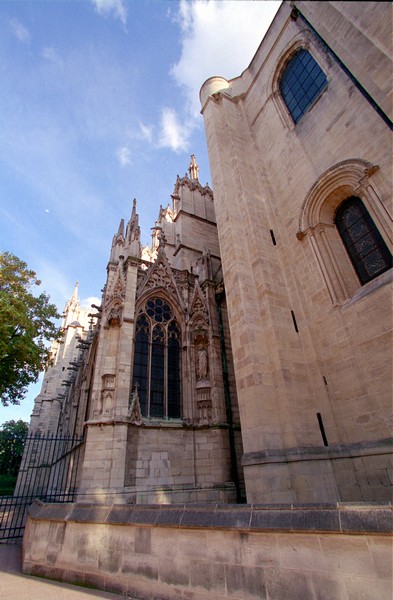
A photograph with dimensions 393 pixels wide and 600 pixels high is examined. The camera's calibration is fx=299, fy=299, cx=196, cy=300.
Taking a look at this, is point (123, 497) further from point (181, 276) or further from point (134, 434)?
point (181, 276)

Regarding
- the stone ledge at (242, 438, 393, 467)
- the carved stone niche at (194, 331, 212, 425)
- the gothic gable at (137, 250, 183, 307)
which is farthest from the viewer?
the gothic gable at (137, 250, 183, 307)

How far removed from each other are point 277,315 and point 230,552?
5944 mm

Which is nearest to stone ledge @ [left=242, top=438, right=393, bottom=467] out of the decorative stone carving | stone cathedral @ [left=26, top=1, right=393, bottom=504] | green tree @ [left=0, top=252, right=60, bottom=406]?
stone cathedral @ [left=26, top=1, right=393, bottom=504]

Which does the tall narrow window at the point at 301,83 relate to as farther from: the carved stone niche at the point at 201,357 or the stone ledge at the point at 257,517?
the stone ledge at the point at 257,517

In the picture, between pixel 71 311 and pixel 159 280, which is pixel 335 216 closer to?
pixel 159 280

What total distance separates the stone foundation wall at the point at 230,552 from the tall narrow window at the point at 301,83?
1177 centimetres

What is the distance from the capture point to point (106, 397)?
9266 millimetres

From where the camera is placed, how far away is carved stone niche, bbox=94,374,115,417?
355 inches

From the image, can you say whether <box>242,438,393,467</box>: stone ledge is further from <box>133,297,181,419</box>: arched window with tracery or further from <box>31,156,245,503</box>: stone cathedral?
<box>133,297,181,419</box>: arched window with tracery

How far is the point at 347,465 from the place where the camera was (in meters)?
6.46

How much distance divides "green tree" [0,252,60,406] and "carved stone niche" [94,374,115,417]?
4044 millimetres

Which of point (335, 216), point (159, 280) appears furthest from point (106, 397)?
point (335, 216)

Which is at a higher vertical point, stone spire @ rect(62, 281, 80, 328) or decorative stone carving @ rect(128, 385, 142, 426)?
stone spire @ rect(62, 281, 80, 328)

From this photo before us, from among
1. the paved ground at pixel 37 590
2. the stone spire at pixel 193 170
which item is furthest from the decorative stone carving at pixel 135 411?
the stone spire at pixel 193 170
